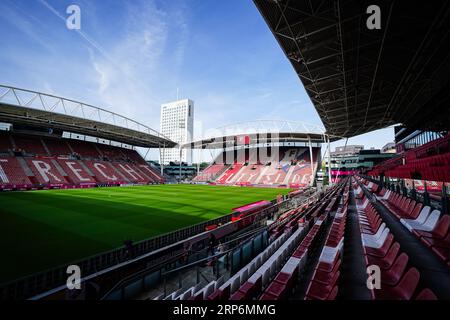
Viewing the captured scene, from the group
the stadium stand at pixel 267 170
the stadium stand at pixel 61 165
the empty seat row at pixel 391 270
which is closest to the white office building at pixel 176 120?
the stadium stand at pixel 267 170

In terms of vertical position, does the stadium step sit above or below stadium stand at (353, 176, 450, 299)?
below

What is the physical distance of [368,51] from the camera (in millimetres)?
12227

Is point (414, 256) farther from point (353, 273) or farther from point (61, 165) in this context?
point (61, 165)

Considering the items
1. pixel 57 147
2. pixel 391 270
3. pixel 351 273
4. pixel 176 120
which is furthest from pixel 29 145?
pixel 176 120

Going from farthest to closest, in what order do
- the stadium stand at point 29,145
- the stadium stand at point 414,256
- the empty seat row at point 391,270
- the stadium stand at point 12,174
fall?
the stadium stand at point 29,145
the stadium stand at point 12,174
the stadium stand at point 414,256
the empty seat row at point 391,270

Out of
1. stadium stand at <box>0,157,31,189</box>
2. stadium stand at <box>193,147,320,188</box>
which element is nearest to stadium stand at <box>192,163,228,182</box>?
stadium stand at <box>193,147,320,188</box>

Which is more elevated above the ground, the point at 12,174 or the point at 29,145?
the point at 29,145

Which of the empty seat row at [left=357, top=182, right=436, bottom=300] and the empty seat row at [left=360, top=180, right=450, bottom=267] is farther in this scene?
the empty seat row at [left=360, top=180, right=450, bottom=267]

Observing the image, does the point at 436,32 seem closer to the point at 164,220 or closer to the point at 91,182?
the point at 164,220

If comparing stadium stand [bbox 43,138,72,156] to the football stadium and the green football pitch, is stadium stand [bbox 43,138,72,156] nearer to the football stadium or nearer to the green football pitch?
the football stadium

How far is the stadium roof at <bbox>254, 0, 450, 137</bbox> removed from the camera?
9.39 m

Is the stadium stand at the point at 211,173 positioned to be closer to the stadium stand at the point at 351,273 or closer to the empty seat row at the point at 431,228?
the empty seat row at the point at 431,228

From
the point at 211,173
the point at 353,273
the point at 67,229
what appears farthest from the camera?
the point at 211,173

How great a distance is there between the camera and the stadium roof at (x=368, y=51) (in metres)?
9.39
